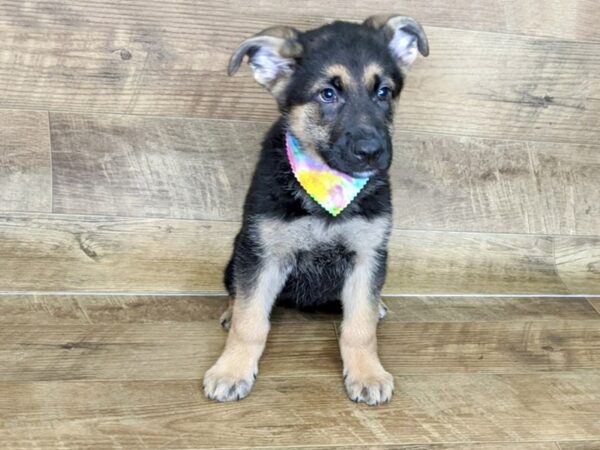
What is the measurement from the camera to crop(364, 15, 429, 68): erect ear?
2654 mm

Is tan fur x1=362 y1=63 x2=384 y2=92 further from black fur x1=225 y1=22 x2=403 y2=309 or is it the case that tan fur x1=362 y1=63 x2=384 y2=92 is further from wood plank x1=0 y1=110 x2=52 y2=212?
wood plank x1=0 y1=110 x2=52 y2=212

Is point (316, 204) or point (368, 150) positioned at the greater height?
point (368, 150)

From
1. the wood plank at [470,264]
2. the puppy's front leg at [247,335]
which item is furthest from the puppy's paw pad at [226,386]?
the wood plank at [470,264]

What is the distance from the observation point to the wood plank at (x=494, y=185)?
3547mm

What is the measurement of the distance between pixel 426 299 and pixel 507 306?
0.39m

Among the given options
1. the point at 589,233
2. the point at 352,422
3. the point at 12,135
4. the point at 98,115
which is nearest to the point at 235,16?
Answer: the point at 98,115

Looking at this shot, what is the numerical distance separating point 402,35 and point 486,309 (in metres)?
1.42

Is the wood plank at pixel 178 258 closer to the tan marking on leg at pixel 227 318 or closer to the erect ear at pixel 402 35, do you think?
the tan marking on leg at pixel 227 318

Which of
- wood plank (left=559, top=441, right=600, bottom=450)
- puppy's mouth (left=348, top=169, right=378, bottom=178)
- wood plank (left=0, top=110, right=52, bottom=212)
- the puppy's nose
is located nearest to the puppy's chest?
puppy's mouth (left=348, top=169, right=378, bottom=178)

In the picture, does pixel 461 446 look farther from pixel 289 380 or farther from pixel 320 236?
pixel 320 236

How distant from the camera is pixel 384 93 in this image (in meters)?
2.59

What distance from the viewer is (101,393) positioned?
251 centimetres

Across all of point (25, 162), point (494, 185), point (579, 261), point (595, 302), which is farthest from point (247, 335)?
point (579, 261)

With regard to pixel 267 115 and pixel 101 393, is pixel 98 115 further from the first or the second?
pixel 101 393
